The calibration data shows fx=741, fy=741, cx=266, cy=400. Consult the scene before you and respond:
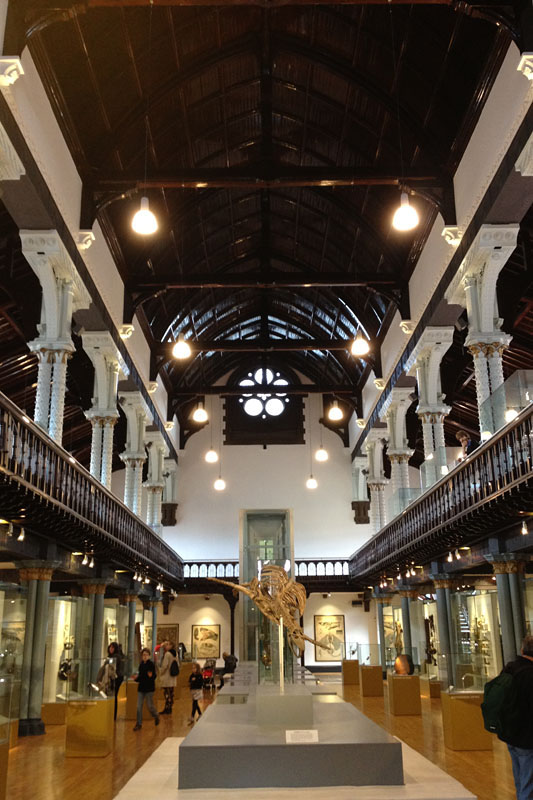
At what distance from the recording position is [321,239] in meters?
26.0

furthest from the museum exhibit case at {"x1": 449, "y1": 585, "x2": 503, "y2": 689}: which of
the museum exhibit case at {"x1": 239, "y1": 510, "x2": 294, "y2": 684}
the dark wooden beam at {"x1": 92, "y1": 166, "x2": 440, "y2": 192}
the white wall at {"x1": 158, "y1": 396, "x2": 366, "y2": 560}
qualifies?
the white wall at {"x1": 158, "y1": 396, "x2": 366, "y2": 560}

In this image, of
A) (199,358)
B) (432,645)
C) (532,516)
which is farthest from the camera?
(199,358)

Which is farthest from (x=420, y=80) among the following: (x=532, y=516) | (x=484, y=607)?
(x=484, y=607)

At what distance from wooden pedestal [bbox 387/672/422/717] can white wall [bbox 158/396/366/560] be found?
19.3 metres

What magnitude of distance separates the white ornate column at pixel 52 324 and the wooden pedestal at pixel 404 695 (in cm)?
1016

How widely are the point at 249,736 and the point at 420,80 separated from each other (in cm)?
1398

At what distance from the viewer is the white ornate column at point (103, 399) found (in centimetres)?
2050

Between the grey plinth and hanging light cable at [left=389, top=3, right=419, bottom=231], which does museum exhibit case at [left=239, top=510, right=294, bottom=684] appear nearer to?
hanging light cable at [left=389, top=3, right=419, bottom=231]

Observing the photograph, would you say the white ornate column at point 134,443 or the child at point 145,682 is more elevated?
the white ornate column at point 134,443

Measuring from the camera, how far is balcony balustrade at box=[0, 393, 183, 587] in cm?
1114

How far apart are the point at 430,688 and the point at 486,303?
1282 cm

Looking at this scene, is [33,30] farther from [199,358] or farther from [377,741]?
[199,358]

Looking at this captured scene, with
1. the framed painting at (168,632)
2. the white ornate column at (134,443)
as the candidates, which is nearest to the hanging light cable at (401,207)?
the white ornate column at (134,443)

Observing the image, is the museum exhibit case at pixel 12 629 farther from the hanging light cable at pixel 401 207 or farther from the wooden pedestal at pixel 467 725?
the hanging light cable at pixel 401 207
